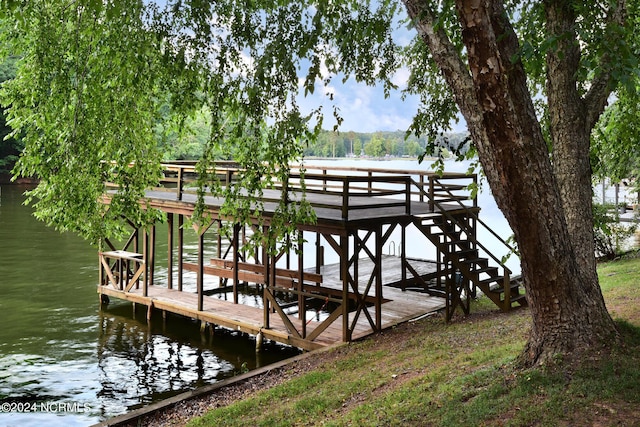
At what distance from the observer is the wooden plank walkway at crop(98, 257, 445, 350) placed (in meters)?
14.3

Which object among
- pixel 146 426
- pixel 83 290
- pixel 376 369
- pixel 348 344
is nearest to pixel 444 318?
pixel 348 344

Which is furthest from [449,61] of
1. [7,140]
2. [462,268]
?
[7,140]

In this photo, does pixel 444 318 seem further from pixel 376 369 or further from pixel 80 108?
pixel 80 108

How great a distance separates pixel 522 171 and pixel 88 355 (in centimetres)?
1224

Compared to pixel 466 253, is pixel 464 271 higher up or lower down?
lower down

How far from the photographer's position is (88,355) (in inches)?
598

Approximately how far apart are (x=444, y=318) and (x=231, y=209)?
797 cm

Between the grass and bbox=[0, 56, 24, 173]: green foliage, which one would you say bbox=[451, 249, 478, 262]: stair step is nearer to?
the grass

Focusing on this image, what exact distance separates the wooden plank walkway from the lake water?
2.12ft

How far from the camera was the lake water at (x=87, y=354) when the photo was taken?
12.3 metres

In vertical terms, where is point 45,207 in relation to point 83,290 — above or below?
above

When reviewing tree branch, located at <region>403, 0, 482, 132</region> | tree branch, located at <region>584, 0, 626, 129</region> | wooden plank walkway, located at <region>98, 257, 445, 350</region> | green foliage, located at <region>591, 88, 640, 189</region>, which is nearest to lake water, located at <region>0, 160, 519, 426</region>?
wooden plank walkway, located at <region>98, 257, 445, 350</region>

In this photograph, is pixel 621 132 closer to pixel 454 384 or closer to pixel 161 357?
pixel 454 384

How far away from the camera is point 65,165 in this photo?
918 cm
